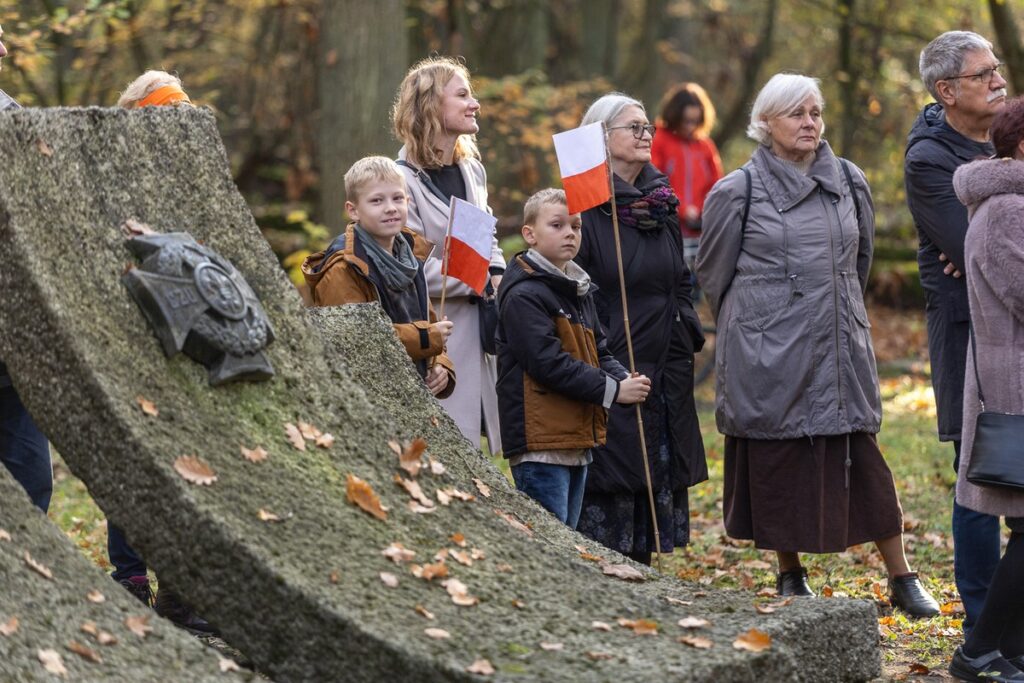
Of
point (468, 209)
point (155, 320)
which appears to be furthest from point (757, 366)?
point (155, 320)

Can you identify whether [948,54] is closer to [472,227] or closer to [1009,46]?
[472,227]

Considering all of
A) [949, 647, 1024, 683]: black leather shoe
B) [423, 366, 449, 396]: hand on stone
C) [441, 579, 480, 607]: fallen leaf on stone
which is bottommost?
[949, 647, 1024, 683]: black leather shoe

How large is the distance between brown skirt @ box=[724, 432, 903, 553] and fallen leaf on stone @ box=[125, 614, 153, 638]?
3.17 metres

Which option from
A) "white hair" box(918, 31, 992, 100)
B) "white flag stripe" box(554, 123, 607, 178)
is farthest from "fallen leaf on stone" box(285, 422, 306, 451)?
"white hair" box(918, 31, 992, 100)

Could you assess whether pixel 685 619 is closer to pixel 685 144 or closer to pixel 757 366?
pixel 757 366

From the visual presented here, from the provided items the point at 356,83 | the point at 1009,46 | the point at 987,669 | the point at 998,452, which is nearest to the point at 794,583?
the point at 987,669

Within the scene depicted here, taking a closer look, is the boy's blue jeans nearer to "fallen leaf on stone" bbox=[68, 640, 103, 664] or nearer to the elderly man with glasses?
the elderly man with glasses

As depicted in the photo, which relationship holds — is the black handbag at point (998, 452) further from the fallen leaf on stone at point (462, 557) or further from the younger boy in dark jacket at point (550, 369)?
the fallen leaf on stone at point (462, 557)

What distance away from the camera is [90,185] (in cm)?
446

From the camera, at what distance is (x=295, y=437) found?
4449 millimetres

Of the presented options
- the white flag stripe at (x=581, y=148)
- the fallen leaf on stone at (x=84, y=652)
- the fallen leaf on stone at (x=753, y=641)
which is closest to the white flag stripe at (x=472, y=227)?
the white flag stripe at (x=581, y=148)

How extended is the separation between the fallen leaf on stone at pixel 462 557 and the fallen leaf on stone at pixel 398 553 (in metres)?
0.15

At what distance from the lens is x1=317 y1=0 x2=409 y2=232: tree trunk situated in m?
11.4

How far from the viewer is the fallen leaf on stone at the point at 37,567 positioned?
12.7 feet
